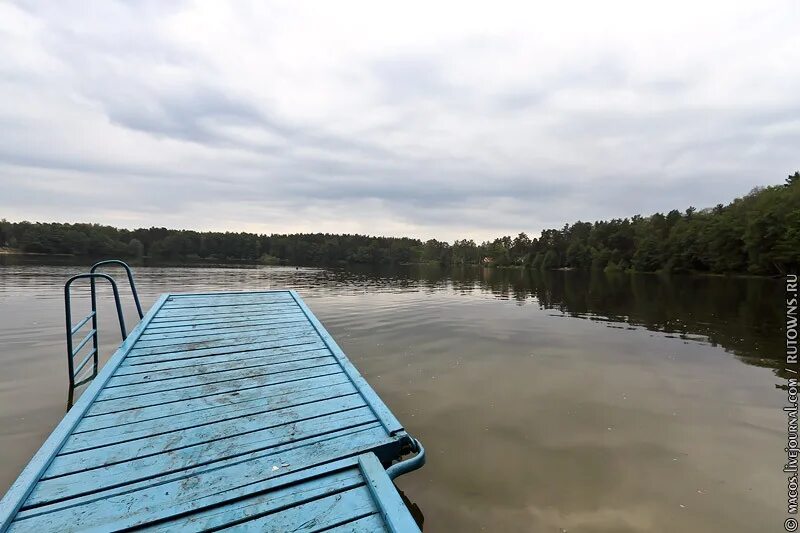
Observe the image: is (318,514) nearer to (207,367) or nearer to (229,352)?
(207,367)

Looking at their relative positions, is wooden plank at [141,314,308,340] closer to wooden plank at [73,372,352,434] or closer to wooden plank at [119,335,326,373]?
wooden plank at [119,335,326,373]

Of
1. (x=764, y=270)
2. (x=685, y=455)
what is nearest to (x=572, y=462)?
(x=685, y=455)

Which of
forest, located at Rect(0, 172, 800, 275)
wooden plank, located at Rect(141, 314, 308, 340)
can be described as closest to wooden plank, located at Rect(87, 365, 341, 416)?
wooden plank, located at Rect(141, 314, 308, 340)

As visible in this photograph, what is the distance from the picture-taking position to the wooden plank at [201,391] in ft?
12.5

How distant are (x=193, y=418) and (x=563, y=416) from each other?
5.50m

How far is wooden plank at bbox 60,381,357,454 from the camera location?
326 cm

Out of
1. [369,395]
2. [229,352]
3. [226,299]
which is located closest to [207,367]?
[229,352]

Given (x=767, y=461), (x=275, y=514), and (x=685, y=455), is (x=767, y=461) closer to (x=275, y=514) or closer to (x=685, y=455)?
(x=685, y=455)

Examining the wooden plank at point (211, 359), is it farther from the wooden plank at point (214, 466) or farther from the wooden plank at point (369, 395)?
the wooden plank at point (214, 466)

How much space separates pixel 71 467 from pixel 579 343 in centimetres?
1182

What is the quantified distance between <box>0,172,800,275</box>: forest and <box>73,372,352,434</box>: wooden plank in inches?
2340

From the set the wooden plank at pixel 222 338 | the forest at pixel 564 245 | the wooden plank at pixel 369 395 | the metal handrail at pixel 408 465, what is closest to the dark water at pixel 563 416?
the metal handrail at pixel 408 465

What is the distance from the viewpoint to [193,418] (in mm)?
3705

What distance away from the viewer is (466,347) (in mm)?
10750
